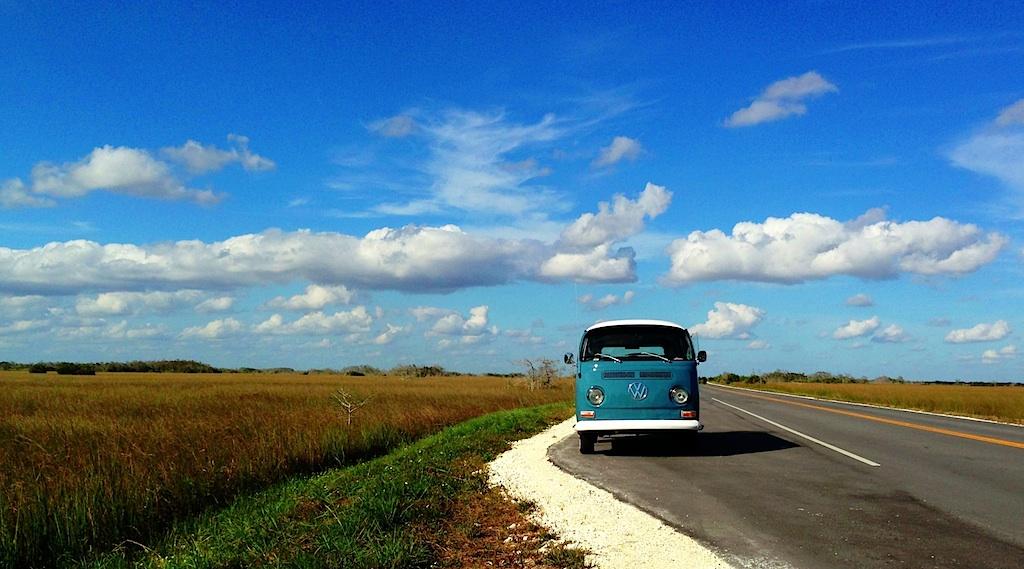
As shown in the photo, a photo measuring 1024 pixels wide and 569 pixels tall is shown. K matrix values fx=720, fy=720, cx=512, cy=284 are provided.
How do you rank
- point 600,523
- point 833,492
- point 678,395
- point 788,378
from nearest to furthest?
point 600,523 < point 833,492 < point 678,395 < point 788,378

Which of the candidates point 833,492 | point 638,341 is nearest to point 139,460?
point 638,341

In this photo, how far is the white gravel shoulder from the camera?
234 inches

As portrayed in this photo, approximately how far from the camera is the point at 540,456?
12406mm

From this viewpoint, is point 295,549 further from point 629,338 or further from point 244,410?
point 244,410

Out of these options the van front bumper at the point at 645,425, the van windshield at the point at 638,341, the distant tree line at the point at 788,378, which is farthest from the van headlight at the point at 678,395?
the distant tree line at the point at 788,378

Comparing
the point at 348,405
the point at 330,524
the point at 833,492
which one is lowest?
the point at 330,524

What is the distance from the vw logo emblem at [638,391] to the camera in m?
12.1

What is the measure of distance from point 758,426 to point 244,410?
1439 centimetres

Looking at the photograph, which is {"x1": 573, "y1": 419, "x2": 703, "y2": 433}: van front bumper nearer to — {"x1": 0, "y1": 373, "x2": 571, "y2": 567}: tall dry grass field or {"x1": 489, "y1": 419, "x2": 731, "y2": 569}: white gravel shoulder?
{"x1": 489, "y1": 419, "x2": 731, "y2": 569}: white gravel shoulder

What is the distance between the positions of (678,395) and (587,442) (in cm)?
183

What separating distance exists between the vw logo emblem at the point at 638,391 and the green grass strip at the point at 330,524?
9.36 ft

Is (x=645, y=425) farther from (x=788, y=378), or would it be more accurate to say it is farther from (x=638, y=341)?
(x=788, y=378)

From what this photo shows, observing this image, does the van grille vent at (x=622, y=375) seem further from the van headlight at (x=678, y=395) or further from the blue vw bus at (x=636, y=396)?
the van headlight at (x=678, y=395)

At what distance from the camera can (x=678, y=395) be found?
1211 centimetres
